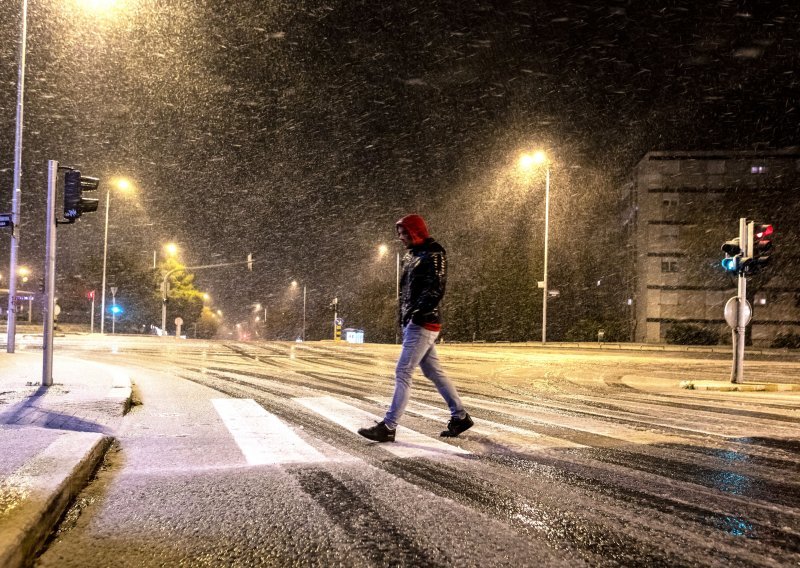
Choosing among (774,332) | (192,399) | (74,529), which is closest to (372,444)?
(74,529)

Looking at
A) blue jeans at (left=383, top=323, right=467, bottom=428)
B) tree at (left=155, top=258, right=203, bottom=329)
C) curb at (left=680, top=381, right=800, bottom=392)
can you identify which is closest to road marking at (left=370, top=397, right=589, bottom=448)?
blue jeans at (left=383, top=323, right=467, bottom=428)

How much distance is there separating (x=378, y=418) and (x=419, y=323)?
1840 mm

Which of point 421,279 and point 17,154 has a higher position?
point 17,154

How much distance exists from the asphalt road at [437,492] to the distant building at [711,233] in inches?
1752

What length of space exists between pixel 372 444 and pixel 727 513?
2.61m

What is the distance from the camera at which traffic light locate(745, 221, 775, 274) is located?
11.6m

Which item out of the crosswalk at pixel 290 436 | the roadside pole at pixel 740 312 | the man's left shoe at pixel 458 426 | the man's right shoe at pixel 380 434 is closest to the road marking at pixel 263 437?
the crosswalk at pixel 290 436

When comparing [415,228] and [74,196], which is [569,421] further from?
[74,196]

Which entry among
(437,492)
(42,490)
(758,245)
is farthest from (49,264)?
(758,245)

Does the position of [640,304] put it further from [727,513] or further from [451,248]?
[727,513]

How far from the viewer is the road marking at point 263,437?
14.0 feet

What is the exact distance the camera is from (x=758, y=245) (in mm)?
11727

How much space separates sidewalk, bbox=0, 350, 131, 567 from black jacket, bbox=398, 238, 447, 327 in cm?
264

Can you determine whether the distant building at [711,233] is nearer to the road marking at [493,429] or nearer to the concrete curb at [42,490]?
the road marking at [493,429]
